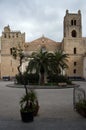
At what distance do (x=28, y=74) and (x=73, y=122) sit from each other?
27.4 m

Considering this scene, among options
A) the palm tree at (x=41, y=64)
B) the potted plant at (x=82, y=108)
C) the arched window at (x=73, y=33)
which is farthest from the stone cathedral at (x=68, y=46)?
the potted plant at (x=82, y=108)

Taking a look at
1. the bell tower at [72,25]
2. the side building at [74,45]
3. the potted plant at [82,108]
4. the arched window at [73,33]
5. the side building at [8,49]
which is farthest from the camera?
the arched window at [73,33]

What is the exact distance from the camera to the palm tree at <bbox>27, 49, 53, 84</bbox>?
108ft

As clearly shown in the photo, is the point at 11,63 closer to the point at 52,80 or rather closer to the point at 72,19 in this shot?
the point at 72,19

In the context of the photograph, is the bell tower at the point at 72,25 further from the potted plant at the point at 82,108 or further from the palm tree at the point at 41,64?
the potted plant at the point at 82,108

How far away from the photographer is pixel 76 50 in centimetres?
6166

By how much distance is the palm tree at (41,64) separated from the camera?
33000mm

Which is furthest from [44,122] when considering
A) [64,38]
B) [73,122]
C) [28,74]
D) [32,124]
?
[64,38]

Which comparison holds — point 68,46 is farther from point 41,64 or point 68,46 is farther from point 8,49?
point 41,64

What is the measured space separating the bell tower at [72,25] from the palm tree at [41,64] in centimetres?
2885

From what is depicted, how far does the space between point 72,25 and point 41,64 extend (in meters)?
31.5

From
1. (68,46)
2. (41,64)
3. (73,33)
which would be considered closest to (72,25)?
(73,33)

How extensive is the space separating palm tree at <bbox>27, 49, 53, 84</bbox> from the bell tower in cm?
2885

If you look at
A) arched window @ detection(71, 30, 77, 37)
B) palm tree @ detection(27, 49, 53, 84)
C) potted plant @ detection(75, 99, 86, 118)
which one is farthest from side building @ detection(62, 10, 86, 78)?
potted plant @ detection(75, 99, 86, 118)
